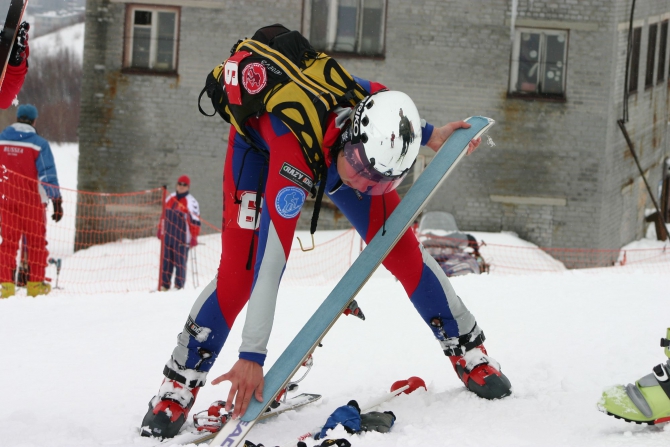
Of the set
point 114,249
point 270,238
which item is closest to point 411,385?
point 270,238

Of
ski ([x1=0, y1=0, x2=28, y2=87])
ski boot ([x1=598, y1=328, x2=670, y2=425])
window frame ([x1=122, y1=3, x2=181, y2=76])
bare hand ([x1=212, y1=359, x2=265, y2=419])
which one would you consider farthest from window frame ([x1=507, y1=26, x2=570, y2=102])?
bare hand ([x1=212, y1=359, x2=265, y2=419])

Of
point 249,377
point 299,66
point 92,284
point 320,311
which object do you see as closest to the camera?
point 249,377

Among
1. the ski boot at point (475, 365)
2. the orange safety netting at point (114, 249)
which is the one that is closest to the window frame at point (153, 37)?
the orange safety netting at point (114, 249)

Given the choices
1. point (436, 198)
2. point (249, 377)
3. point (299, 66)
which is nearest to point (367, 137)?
point (299, 66)

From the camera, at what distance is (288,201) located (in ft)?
9.68

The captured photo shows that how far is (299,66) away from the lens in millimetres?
3418

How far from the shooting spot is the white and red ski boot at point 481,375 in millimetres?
3568

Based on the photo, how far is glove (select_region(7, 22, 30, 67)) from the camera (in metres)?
3.30

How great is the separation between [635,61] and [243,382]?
14.9 metres

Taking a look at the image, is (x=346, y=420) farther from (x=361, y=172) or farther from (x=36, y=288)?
(x=36, y=288)

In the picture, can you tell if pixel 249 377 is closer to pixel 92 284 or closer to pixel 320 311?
pixel 320 311

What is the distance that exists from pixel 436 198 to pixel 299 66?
1058 centimetres

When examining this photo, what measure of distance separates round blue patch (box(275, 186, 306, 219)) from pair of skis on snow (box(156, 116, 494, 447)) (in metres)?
0.44

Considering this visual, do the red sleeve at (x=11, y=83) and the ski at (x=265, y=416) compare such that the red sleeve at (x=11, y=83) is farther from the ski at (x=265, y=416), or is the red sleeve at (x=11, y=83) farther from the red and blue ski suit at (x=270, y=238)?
the ski at (x=265, y=416)
